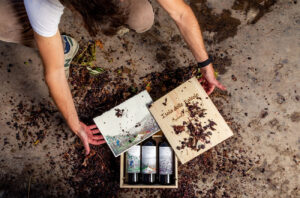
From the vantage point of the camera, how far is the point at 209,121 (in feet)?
5.69

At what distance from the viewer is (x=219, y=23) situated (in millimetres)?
2111

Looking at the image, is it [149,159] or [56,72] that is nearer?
[56,72]

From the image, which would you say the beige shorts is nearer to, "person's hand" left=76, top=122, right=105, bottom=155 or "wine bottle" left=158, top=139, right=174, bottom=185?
"person's hand" left=76, top=122, right=105, bottom=155

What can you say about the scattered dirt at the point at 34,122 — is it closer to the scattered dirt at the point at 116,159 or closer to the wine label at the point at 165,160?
the scattered dirt at the point at 116,159

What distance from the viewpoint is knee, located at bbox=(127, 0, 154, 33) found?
5.37 feet

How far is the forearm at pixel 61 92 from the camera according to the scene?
1437 mm

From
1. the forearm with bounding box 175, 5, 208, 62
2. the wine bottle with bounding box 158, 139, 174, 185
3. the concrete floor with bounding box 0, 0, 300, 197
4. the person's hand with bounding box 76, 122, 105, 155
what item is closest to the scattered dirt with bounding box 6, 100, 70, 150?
the concrete floor with bounding box 0, 0, 300, 197

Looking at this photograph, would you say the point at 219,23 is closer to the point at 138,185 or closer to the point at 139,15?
the point at 139,15

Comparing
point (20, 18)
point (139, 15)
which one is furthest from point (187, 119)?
point (20, 18)

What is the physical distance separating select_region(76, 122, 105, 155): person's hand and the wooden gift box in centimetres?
50

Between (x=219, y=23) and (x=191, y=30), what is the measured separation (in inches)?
27.4

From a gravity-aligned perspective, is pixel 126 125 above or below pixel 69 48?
below

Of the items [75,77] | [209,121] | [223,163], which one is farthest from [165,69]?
Answer: [223,163]

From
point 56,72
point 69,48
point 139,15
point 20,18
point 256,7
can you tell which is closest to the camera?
point 56,72
